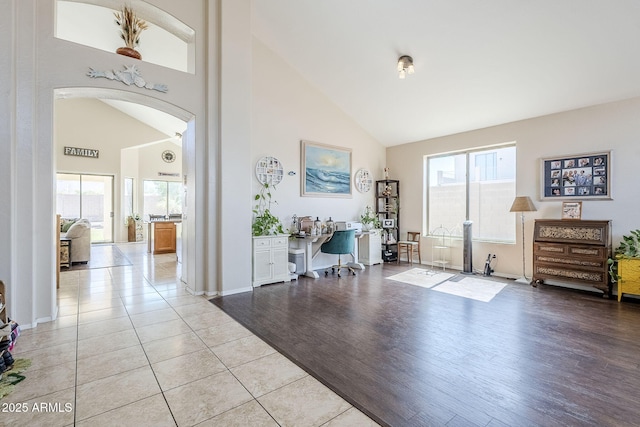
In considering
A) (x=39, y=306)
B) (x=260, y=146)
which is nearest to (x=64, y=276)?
(x=39, y=306)

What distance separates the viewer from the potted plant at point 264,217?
4852mm

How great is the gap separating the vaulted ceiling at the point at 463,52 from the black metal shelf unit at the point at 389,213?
5.67 feet

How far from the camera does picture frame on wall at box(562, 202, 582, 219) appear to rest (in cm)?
451

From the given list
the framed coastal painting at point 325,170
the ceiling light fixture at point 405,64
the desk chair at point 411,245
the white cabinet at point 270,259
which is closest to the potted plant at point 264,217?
the white cabinet at point 270,259

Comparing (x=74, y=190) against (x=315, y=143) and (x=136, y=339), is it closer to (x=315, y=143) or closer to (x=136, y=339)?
(x=315, y=143)

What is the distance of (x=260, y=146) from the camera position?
16.8 ft

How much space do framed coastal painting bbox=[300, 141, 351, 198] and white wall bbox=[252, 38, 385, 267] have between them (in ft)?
0.38

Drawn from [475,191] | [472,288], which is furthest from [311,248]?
[475,191]

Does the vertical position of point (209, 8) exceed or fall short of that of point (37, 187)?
it exceeds it

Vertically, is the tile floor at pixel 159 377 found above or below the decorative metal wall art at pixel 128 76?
below

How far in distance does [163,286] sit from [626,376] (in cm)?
533

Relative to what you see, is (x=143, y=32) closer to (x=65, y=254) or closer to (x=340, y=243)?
(x=65, y=254)

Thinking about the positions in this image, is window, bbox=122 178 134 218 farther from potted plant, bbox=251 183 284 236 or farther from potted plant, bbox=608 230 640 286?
potted plant, bbox=608 230 640 286

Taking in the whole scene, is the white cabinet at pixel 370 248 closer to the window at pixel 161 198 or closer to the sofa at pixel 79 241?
the sofa at pixel 79 241
